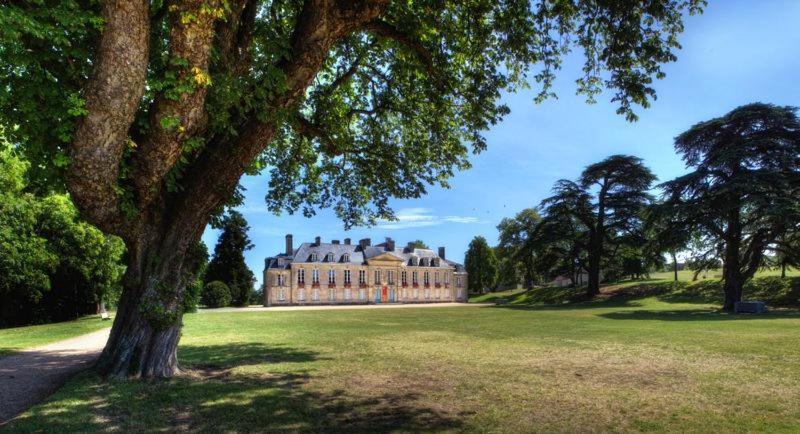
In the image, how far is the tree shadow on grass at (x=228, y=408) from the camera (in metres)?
5.67

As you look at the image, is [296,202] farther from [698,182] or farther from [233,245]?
[233,245]

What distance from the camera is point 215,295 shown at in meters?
49.1

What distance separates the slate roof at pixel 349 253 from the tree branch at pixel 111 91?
58.6 m

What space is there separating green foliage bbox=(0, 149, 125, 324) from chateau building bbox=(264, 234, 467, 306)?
3107cm

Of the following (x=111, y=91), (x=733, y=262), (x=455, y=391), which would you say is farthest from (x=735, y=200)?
(x=111, y=91)

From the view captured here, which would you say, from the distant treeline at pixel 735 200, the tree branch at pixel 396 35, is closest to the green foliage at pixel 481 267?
the distant treeline at pixel 735 200

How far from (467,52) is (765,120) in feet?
97.8

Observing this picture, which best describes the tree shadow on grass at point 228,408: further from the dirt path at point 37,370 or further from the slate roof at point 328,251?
the slate roof at point 328,251

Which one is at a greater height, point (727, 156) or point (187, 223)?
point (727, 156)

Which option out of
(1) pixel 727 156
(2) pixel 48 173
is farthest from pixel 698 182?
(2) pixel 48 173

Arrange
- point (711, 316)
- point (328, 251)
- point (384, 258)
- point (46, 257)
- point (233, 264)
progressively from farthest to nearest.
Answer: point (384, 258)
point (328, 251)
point (233, 264)
point (711, 316)
point (46, 257)

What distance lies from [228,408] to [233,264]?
5178 cm

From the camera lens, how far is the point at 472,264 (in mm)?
82625

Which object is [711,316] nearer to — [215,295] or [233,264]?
[215,295]
